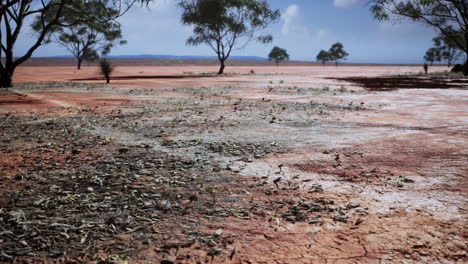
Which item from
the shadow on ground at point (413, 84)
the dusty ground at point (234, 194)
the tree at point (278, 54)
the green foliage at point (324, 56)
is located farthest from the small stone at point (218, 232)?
the green foliage at point (324, 56)

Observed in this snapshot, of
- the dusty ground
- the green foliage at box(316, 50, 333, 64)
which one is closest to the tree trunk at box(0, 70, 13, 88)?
the dusty ground

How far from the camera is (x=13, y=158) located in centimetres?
494

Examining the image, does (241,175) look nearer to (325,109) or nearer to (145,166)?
(145,166)

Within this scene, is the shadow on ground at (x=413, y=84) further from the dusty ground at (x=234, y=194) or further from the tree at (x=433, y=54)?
the tree at (x=433, y=54)

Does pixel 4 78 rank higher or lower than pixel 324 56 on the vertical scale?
lower

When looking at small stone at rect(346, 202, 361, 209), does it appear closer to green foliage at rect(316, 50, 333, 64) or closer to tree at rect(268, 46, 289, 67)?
tree at rect(268, 46, 289, 67)

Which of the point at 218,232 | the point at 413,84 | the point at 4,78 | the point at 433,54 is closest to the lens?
the point at 218,232

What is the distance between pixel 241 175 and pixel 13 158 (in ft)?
11.7

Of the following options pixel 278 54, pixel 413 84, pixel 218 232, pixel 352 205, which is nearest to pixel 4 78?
pixel 218 232

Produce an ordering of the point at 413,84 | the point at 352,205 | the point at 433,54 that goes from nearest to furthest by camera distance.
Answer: the point at 352,205
the point at 413,84
the point at 433,54

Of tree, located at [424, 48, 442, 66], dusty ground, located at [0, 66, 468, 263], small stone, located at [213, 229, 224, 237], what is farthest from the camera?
tree, located at [424, 48, 442, 66]

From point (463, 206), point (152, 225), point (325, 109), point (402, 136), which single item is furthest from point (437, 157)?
→ point (325, 109)

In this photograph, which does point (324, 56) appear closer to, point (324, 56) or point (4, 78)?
point (324, 56)

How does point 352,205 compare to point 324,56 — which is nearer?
point 352,205
